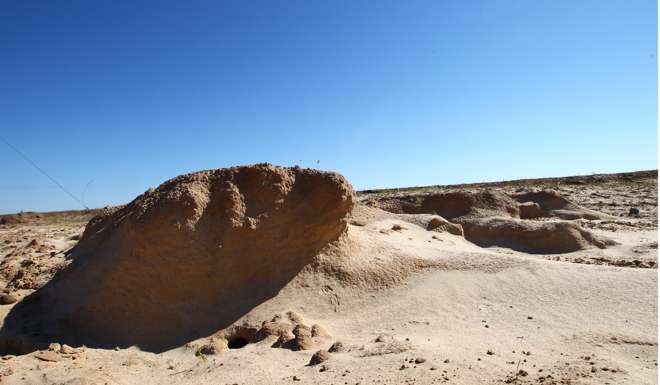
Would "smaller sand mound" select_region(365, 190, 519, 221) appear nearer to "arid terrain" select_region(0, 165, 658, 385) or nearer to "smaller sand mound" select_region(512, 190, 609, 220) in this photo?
"smaller sand mound" select_region(512, 190, 609, 220)

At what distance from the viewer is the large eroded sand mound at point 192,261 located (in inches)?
205

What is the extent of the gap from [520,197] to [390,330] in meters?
11.1

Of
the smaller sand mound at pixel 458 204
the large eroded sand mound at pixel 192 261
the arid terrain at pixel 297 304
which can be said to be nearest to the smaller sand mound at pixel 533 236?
the arid terrain at pixel 297 304

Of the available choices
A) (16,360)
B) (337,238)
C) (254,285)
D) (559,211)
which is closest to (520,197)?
(559,211)

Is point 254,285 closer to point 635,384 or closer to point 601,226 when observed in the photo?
point 635,384

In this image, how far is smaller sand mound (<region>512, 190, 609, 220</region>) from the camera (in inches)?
488

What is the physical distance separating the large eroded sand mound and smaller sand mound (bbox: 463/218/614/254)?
15.5 ft

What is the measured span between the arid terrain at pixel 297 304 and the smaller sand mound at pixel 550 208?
5.09 m

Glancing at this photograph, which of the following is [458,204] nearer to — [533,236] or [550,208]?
[533,236]

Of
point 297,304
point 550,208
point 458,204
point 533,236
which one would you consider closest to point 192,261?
point 297,304

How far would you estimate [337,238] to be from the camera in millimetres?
6094

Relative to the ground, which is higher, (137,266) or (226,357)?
(137,266)

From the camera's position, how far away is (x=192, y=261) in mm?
5500

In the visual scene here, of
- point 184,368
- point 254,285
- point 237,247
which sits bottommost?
point 184,368
